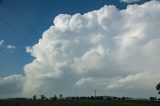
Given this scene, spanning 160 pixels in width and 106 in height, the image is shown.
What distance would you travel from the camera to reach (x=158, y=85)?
424 feet
